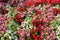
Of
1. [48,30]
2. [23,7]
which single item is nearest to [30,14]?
[23,7]

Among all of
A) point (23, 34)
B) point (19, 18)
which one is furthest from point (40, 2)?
point (23, 34)

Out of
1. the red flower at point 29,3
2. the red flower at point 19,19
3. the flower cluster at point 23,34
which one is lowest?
the flower cluster at point 23,34

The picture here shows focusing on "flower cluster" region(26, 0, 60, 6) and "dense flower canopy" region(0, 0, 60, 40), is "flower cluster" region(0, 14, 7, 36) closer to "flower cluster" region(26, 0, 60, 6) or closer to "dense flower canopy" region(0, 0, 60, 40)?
"dense flower canopy" region(0, 0, 60, 40)

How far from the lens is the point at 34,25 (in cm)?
780

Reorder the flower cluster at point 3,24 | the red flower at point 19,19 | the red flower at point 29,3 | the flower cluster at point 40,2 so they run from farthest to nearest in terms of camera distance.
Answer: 1. the red flower at point 29,3
2. the flower cluster at point 40,2
3. the red flower at point 19,19
4. the flower cluster at point 3,24

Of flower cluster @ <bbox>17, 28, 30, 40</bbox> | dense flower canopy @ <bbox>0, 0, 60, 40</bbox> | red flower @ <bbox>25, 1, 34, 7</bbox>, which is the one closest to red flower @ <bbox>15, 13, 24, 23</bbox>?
dense flower canopy @ <bbox>0, 0, 60, 40</bbox>

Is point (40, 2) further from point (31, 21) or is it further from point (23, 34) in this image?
point (23, 34)

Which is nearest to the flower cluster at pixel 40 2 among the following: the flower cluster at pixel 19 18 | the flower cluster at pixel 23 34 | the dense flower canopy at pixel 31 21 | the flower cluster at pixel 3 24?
the dense flower canopy at pixel 31 21

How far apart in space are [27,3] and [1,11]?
1.07m

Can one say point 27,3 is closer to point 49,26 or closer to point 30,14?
point 30,14

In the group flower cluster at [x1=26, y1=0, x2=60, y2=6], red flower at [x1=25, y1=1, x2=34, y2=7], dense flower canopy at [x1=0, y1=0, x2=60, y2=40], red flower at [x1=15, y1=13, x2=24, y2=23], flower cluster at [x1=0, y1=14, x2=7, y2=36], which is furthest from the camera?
red flower at [x1=25, y1=1, x2=34, y2=7]

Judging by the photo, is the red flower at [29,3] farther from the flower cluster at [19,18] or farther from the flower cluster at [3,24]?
the flower cluster at [3,24]

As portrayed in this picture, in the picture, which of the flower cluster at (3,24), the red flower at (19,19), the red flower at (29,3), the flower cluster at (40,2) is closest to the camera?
the flower cluster at (3,24)

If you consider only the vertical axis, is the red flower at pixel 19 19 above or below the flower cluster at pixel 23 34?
above
